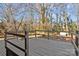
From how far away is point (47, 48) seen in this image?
12.9ft

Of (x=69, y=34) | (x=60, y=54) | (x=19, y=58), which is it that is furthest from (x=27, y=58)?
(x=69, y=34)

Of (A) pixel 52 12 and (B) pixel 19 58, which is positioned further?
(A) pixel 52 12

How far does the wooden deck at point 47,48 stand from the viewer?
364 cm

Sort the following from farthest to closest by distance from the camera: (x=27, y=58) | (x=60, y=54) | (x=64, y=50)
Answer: (x=64, y=50) < (x=60, y=54) < (x=27, y=58)

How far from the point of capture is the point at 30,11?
12.4 ft

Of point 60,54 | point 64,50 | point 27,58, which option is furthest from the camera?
point 64,50

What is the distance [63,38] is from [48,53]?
1.26ft

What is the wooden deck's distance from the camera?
3.64m

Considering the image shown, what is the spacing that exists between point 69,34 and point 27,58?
0.86 m

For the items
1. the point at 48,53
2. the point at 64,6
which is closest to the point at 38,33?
the point at 48,53

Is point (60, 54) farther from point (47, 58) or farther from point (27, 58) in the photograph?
point (27, 58)

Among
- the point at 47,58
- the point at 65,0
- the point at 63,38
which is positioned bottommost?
the point at 47,58

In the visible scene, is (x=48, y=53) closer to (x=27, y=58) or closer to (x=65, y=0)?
(x=27, y=58)

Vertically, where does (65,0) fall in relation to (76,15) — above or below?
above
